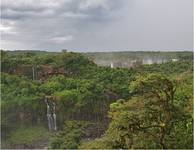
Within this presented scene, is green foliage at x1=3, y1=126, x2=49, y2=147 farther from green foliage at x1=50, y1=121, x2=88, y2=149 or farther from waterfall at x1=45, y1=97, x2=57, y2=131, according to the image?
green foliage at x1=50, y1=121, x2=88, y2=149

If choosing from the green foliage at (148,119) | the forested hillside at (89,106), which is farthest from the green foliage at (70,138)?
the green foliage at (148,119)

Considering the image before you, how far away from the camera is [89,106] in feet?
74.7

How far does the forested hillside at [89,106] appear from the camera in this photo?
7.73 meters

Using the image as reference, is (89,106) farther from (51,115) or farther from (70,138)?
(70,138)

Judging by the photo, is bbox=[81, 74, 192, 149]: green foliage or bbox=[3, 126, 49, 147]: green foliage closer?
bbox=[81, 74, 192, 149]: green foliage

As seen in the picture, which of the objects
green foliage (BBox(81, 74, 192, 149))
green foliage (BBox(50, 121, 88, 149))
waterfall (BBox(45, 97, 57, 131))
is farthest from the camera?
waterfall (BBox(45, 97, 57, 131))

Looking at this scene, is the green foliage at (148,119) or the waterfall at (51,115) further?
the waterfall at (51,115)

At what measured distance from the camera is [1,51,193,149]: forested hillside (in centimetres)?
773

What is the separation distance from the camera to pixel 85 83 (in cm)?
2464

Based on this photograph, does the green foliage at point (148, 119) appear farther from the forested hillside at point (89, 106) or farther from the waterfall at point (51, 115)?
the waterfall at point (51, 115)

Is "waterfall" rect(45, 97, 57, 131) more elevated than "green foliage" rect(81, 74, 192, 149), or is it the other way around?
"green foliage" rect(81, 74, 192, 149)

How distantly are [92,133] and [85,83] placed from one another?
481 cm

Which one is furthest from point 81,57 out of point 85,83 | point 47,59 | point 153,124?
point 153,124

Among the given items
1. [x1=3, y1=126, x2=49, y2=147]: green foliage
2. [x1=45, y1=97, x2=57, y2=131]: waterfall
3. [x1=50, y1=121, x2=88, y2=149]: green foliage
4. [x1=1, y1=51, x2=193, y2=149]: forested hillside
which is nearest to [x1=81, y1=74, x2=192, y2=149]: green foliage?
[x1=1, y1=51, x2=193, y2=149]: forested hillside
